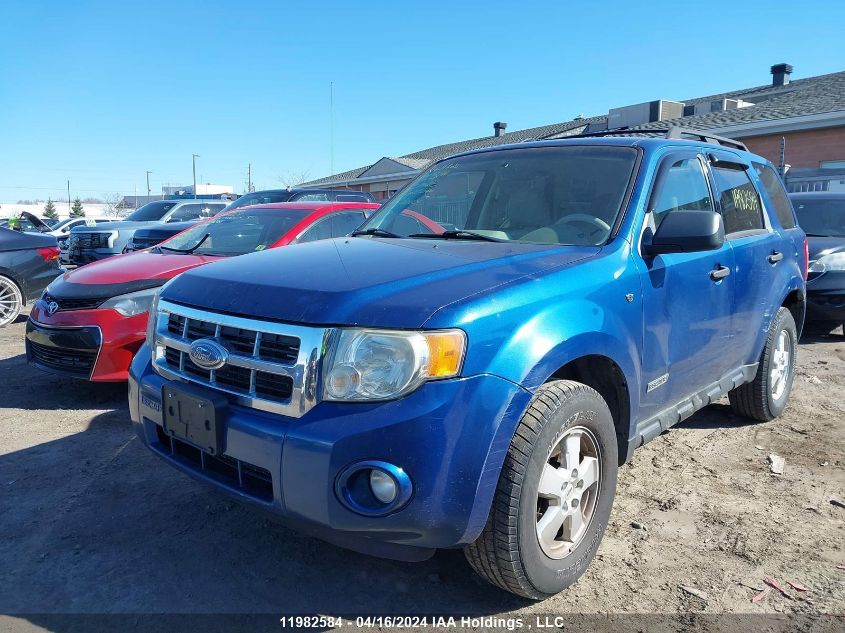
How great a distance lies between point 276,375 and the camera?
228 cm

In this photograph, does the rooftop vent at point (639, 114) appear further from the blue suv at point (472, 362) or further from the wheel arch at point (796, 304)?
the blue suv at point (472, 362)

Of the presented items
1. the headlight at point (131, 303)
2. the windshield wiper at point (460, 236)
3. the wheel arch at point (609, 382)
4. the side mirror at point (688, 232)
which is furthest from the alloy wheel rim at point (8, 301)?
the side mirror at point (688, 232)

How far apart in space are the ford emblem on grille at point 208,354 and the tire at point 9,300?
732 cm

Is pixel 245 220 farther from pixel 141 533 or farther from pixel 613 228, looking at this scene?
pixel 613 228

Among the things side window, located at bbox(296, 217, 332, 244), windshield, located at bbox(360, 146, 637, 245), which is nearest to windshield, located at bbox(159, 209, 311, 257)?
side window, located at bbox(296, 217, 332, 244)

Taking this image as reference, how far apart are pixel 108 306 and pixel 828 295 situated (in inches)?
282

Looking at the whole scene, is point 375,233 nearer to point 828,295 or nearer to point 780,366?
point 780,366

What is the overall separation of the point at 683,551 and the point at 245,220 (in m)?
4.62

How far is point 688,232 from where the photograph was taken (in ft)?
9.48

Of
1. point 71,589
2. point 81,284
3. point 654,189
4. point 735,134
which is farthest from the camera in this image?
point 735,134

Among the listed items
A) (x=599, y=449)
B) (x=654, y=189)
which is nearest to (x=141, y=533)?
(x=599, y=449)

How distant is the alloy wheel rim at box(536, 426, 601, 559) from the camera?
2479 millimetres

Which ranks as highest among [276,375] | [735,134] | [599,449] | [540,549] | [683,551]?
[735,134]

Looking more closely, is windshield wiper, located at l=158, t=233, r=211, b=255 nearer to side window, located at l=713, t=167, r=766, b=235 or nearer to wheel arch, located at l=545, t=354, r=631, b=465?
wheel arch, located at l=545, t=354, r=631, b=465
